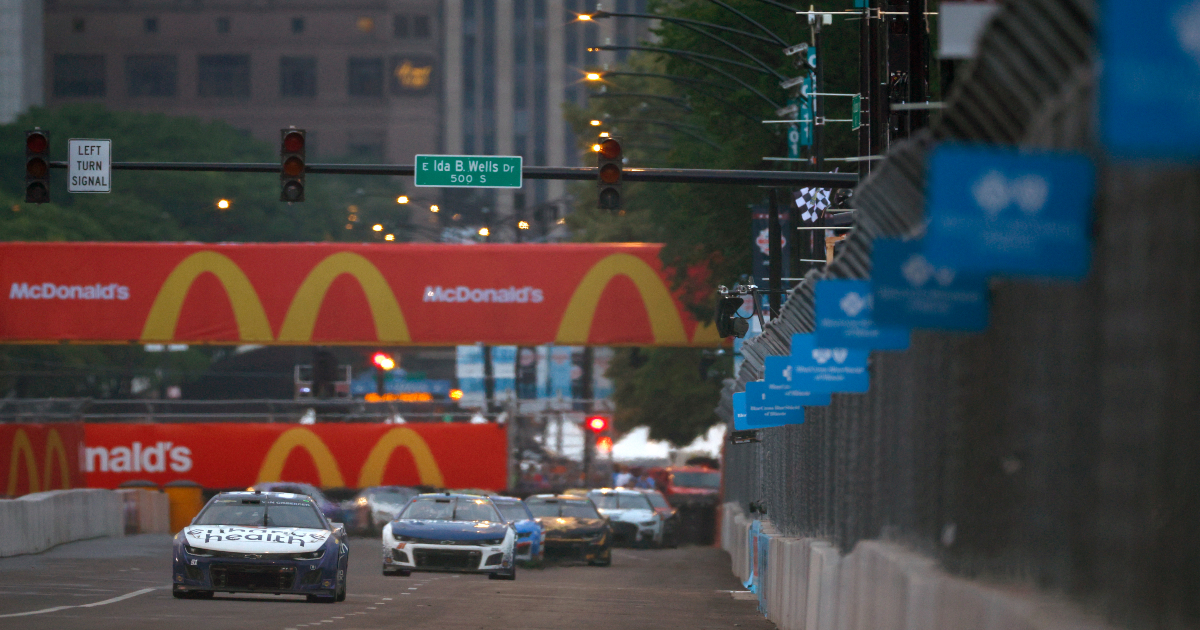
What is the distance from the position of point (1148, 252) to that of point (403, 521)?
20851 mm

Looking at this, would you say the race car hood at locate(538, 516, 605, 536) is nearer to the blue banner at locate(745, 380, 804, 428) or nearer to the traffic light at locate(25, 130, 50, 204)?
the blue banner at locate(745, 380, 804, 428)

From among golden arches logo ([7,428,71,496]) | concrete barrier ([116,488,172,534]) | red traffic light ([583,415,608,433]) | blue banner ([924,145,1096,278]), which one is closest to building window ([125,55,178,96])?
concrete barrier ([116,488,172,534])

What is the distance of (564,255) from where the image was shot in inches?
1842

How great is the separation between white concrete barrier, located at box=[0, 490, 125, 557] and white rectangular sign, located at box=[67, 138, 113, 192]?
9179 millimetres

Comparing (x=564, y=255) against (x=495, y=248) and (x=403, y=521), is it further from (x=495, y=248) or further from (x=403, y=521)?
(x=403, y=521)

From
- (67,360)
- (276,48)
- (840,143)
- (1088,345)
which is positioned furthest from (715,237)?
(276,48)

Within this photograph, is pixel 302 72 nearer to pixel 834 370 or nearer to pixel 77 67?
pixel 77 67

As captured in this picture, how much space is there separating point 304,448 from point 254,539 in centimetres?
3054

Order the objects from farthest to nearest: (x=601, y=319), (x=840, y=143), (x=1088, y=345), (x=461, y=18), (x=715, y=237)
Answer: (x=461, y=18) < (x=601, y=319) < (x=715, y=237) < (x=840, y=143) < (x=1088, y=345)

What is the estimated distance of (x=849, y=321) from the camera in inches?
436

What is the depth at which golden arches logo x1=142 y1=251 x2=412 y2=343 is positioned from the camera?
46906 mm

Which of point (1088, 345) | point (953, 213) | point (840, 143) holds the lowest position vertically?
point (1088, 345)

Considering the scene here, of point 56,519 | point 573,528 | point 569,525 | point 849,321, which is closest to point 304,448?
point 56,519

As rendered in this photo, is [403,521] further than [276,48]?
No
